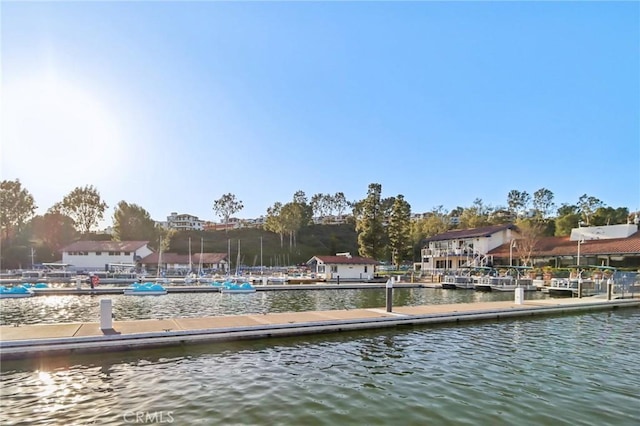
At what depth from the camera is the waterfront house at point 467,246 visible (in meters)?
56.5

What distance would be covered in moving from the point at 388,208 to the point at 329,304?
136 feet

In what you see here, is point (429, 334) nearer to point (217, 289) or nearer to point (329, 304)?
point (329, 304)

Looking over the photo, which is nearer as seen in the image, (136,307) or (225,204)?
(136,307)

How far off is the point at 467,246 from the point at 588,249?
14756mm

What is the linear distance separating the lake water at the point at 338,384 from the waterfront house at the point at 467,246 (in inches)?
1698

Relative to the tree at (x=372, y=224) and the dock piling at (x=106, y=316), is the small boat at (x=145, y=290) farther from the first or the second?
the tree at (x=372, y=224)

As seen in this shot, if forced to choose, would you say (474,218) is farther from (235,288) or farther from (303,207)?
(235,288)

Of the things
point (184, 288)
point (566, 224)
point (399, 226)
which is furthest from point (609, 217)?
point (184, 288)

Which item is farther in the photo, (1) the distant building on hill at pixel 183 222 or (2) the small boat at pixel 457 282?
(1) the distant building on hill at pixel 183 222

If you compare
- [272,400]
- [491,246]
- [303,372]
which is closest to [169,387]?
[272,400]

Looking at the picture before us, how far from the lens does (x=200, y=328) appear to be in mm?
13859

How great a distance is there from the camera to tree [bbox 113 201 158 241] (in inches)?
3561

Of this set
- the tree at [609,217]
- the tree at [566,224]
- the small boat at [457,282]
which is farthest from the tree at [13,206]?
the tree at [609,217]

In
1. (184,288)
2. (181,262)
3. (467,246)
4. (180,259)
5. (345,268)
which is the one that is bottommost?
(181,262)
